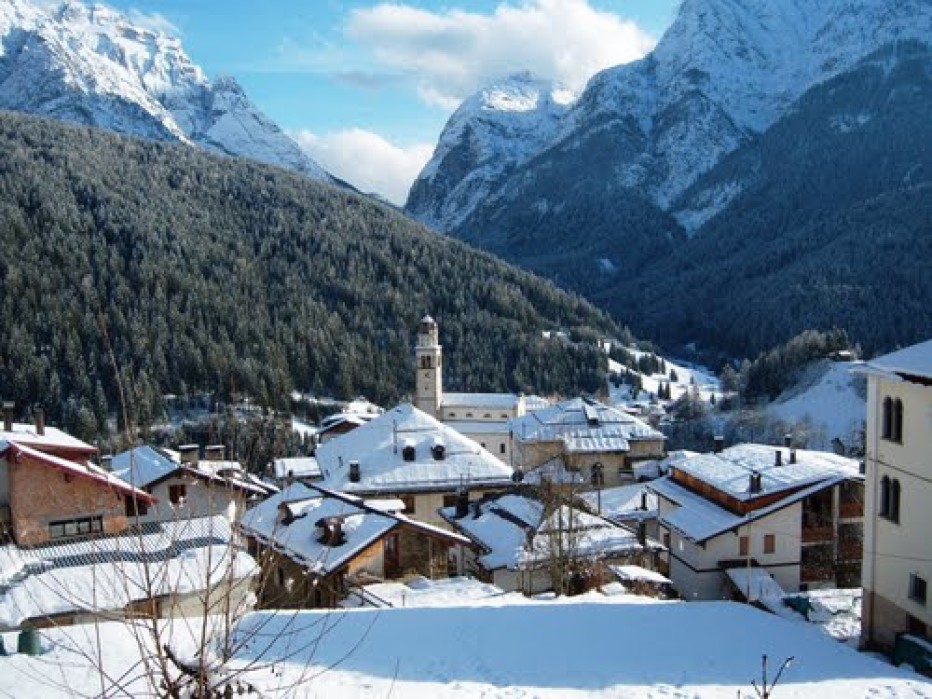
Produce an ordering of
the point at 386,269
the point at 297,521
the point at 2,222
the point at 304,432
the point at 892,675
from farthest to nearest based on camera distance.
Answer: the point at 386,269, the point at 2,222, the point at 304,432, the point at 297,521, the point at 892,675

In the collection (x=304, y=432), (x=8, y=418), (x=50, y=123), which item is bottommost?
Answer: (x=304, y=432)

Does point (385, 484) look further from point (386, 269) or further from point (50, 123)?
point (50, 123)

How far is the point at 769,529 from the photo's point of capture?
125ft

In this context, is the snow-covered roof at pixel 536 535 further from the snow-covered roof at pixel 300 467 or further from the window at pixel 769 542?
the snow-covered roof at pixel 300 467

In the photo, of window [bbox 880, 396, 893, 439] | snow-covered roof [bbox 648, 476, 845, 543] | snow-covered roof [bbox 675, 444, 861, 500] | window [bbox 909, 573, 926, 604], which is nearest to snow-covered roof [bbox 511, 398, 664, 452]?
snow-covered roof [bbox 675, 444, 861, 500]

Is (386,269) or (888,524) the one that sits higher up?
(386,269)

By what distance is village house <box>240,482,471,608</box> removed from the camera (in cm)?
2962

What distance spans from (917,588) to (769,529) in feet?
50.4

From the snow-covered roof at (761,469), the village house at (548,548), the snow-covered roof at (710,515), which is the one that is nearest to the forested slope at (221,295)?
the village house at (548,548)

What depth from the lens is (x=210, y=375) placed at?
126m

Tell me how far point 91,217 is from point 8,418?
139m

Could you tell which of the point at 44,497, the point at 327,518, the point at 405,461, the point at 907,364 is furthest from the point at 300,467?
the point at 907,364

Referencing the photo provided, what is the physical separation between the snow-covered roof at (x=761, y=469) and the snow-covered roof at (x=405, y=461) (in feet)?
34.2

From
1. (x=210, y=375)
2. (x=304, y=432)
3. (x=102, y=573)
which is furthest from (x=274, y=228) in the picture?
(x=102, y=573)
